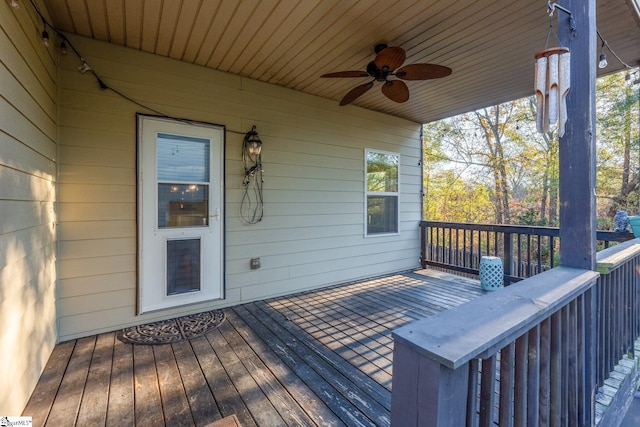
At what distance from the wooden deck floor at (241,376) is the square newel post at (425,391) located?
1.07 meters

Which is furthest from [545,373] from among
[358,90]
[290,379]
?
[358,90]

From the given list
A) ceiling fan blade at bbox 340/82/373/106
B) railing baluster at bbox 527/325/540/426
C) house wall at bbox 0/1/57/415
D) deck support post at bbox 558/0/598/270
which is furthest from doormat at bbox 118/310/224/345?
deck support post at bbox 558/0/598/270

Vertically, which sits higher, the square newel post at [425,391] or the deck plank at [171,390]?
the square newel post at [425,391]

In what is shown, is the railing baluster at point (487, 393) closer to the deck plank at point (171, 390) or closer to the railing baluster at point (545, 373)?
the railing baluster at point (545, 373)

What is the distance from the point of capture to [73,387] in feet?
6.30

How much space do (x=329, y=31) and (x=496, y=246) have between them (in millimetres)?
3760

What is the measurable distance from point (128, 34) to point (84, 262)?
2.10 meters

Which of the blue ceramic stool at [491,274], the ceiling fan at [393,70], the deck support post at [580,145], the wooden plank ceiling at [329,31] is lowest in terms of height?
the blue ceramic stool at [491,274]

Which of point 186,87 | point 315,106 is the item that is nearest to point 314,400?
point 186,87

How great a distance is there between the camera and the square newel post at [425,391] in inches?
28.2

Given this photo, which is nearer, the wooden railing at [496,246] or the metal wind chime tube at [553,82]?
the metal wind chime tube at [553,82]

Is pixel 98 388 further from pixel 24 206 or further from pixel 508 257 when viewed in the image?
pixel 508 257

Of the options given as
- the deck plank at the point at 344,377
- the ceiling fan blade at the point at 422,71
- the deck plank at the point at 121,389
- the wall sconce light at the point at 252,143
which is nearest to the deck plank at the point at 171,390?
the deck plank at the point at 121,389

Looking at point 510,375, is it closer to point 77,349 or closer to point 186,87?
point 77,349
